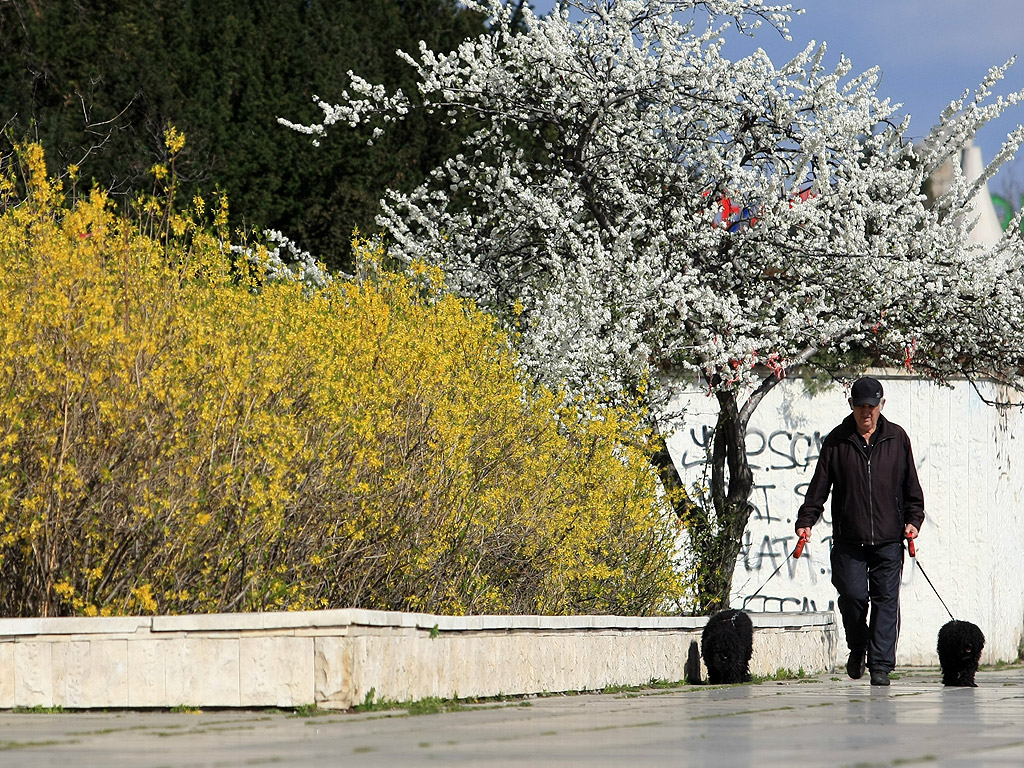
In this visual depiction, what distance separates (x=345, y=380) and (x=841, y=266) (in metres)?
5.59

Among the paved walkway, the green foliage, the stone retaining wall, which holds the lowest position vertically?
the paved walkway

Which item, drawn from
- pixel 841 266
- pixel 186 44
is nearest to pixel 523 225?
pixel 841 266

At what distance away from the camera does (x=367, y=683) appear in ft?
21.7

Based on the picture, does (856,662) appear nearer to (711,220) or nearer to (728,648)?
(728,648)

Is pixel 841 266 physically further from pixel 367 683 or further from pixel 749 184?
pixel 367 683

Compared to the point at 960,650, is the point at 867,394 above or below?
above

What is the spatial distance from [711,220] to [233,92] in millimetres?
10596

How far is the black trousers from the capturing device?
9.16m

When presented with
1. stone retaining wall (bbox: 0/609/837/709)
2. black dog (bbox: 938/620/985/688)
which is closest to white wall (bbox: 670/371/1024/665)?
black dog (bbox: 938/620/985/688)

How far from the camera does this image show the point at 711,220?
12680 mm

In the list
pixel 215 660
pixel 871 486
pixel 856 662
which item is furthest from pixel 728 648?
pixel 215 660

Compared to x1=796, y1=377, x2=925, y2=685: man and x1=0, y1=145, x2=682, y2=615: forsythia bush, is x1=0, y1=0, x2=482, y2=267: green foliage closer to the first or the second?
x1=0, y1=145, x2=682, y2=615: forsythia bush

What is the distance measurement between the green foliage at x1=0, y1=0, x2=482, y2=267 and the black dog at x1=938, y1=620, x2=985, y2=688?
1033cm

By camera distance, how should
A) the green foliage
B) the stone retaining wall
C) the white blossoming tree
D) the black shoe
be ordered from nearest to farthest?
the stone retaining wall → the black shoe → the white blossoming tree → the green foliage
